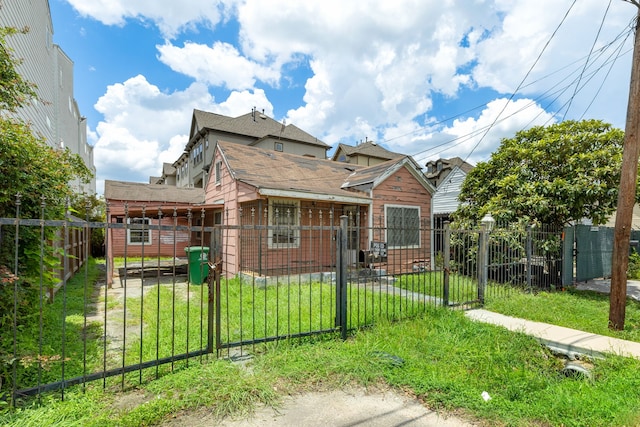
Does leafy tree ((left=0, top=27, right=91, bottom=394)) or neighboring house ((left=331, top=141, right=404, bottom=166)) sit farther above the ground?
neighboring house ((left=331, top=141, right=404, bottom=166))

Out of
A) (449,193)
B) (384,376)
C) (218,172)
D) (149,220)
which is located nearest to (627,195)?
(384,376)

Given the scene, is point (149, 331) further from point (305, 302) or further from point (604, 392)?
point (604, 392)

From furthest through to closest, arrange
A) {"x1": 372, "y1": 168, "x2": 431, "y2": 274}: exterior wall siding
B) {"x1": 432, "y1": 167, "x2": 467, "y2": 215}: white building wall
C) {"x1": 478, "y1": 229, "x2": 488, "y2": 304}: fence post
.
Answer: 1. {"x1": 432, "y1": 167, "x2": 467, "y2": 215}: white building wall
2. {"x1": 372, "y1": 168, "x2": 431, "y2": 274}: exterior wall siding
3. {"x1": 478, "y1": 229, "x2": 488, "y2": 304}: fence post

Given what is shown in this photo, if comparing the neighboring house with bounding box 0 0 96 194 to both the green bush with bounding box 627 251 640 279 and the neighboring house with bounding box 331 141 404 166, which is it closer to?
the green bush with bounding box 627 251 640 279

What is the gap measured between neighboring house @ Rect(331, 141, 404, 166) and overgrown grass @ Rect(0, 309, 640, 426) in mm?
26762

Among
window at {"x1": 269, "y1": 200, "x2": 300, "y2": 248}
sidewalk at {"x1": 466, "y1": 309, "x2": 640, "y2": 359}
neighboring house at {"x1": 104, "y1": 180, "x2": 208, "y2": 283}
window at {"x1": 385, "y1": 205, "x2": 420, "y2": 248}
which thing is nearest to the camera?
sidewalk at {"x1": 466, "y1": 309, "x2": 640, "y2": 359}

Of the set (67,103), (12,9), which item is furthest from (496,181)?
(67,103)

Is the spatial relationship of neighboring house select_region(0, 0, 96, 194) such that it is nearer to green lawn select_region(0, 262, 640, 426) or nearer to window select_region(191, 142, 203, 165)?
green lawn select_region(0, 262, 640, 426)

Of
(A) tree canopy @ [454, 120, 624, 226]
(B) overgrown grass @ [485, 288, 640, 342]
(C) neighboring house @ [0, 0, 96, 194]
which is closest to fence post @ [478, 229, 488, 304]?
(B) overgrown grass @ [485, 288, 640, 342]

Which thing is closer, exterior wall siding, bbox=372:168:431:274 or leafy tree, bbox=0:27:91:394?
leafy tree, bbox=0:27:91:394

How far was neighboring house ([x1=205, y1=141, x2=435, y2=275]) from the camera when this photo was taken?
Result: 9.76 meters

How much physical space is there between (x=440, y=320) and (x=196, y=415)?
13.4 feet

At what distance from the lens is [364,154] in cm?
3050

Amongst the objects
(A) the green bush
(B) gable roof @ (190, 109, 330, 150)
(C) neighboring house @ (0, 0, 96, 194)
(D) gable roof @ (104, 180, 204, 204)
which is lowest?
(A) the green bush
